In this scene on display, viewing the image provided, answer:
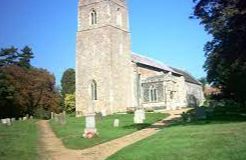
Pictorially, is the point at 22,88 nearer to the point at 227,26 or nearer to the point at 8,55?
the point at 8,55

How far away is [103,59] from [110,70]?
1.78m

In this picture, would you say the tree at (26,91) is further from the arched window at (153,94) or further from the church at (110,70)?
the arched window at (153,94)

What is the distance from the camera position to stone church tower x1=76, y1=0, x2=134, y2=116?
52.4 metres

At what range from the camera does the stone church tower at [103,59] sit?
52406 millimetres

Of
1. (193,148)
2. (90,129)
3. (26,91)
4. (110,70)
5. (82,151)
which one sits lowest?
(82,151)

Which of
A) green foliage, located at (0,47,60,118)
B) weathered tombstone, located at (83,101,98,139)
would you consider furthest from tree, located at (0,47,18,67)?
weathered tombstone, located at (83,101,98,139)

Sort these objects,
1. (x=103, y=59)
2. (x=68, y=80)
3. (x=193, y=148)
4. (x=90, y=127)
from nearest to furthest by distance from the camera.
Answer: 1. (x=193, y=148)
2. (x=90, y=127)
3. (x=103, y=59)
4. (x=68, y=80)

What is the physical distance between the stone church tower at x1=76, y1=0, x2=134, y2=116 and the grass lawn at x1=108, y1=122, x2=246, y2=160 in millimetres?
32836

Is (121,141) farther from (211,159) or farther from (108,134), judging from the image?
(211,159)

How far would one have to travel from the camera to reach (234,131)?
19109 mm

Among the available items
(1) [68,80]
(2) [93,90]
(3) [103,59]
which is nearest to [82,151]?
(3) [103,59]

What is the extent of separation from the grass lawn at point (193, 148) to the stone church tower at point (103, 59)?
3284cm

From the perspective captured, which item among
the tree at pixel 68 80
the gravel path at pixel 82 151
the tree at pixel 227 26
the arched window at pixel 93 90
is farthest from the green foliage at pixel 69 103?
the gravel path at pixel 82 151

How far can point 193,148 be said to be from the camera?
15891 mm
